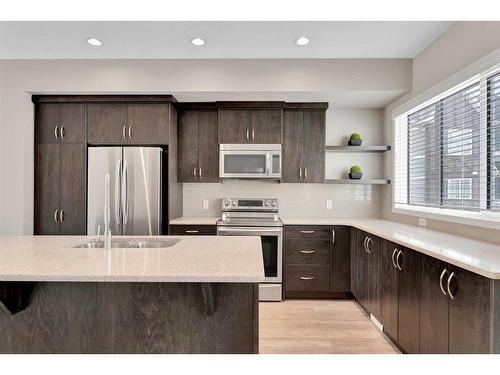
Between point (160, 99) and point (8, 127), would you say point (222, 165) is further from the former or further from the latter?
point (8, 127)

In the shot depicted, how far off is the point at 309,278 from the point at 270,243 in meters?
0.56

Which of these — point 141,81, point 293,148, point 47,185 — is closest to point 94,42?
point 141,81

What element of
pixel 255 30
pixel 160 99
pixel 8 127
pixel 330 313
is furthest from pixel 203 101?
pixel 330 313

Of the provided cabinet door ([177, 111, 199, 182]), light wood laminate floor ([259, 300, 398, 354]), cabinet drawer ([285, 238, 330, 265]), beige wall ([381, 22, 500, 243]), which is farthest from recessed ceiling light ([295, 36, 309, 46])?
light wood laminate floor ([259, 300, 398, 354])

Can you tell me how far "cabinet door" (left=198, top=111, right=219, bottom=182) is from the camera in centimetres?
378

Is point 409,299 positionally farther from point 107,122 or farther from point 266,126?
point 107,122

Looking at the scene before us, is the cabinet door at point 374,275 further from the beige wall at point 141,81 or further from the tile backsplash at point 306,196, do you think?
the beige wall at point 141,81

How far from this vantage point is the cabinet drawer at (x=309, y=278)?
3.44 meters

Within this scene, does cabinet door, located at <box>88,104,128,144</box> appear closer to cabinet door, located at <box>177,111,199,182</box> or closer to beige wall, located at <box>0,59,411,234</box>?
beige wall, located at <box>0,59,411,234</box>

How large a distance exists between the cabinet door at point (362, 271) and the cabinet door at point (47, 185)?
10.4 ft

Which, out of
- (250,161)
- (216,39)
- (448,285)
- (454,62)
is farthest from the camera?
(250,161)

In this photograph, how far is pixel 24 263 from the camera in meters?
1.44

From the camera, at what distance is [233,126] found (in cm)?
367

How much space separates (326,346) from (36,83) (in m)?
3.70
